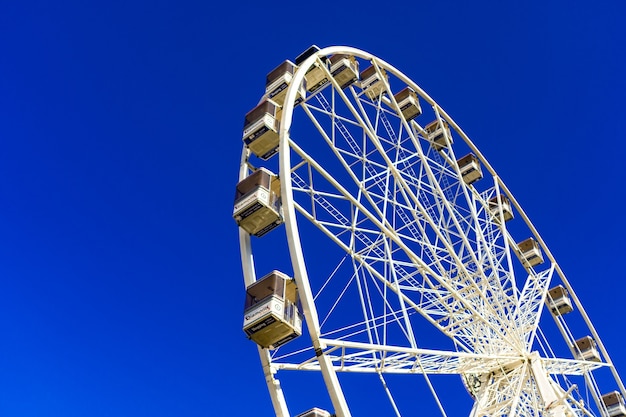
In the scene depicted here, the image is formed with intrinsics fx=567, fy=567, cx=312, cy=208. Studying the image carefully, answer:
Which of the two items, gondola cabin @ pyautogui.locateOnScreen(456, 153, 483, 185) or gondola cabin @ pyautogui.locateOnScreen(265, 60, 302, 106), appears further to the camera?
gondola cabin @ pyautogui.locateOnScreen(456, 153, 483, 185)

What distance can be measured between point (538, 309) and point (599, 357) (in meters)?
7.18

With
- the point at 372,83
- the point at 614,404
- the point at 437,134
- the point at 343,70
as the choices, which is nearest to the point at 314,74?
the point at 343,70

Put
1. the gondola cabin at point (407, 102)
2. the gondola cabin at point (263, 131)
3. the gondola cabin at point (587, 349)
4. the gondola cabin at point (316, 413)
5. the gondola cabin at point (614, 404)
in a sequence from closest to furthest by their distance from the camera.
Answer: the gondola cabin at point (316, 413), the gondola cabin at point (263, 131), the gondola cabin at point (407, 102), the gondola cabin at point (614, 404), the gondola cabin at point (587, 349)

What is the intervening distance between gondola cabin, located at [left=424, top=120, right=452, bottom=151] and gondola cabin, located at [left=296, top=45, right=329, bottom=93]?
23.7 ft

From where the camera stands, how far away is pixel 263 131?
42.2ft

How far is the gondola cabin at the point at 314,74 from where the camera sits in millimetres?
14398


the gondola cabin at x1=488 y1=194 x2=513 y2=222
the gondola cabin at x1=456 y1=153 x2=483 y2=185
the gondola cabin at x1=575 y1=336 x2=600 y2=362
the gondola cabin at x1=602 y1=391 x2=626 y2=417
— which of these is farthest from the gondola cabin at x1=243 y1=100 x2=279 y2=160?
the gondola cabin at x1=602 y1=391 x2=626 y2=417

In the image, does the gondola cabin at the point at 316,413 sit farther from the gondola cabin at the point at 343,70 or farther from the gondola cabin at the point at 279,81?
the gondola cabin at the point at 343,70

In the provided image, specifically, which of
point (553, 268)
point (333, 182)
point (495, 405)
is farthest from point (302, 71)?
point (553, 268)

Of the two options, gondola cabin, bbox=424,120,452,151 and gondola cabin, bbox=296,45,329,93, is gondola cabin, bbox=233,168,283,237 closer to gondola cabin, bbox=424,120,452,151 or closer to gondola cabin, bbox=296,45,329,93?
gondola cabin, bbox=296,45,329,93

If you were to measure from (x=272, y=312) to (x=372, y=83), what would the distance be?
10.2 meters

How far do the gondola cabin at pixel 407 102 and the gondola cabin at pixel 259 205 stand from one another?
29.5 feet

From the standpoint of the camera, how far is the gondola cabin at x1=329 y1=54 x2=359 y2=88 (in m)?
16.4

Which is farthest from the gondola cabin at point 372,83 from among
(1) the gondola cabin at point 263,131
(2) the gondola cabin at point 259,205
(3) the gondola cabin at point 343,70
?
(2) the gondola cabin at point 259,205
